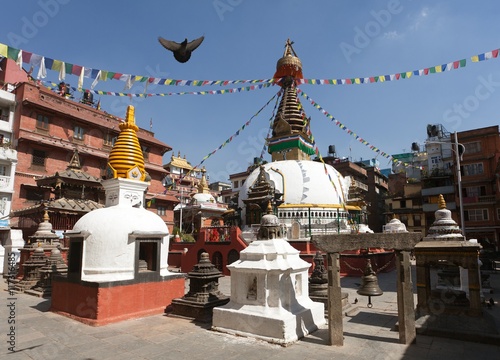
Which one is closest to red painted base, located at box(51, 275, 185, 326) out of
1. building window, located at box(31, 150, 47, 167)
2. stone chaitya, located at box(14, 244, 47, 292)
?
stone chaitya, located at box(14, 244, 47, 292)

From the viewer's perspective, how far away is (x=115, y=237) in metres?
9.32

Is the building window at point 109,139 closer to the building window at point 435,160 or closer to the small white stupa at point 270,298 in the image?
the small white stupa at point 270,298

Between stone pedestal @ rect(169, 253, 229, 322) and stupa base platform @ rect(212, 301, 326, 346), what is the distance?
1040 millimetres

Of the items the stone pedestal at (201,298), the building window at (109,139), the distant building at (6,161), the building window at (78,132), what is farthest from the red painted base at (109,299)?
the building window at (109,139)

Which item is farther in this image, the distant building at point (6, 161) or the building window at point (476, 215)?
the building window at point (476, 215)

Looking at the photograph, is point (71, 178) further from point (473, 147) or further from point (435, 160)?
point (435, 160)

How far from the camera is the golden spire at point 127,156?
11047 millimetres

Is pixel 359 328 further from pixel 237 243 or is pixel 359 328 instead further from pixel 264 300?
pixel 237 243

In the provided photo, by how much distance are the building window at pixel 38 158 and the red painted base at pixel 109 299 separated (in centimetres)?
1901

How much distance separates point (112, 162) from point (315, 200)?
15.6m

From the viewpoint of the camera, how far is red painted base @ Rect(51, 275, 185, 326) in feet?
27.7

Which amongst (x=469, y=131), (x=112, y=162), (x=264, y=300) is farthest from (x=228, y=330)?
(x=469, y=131)

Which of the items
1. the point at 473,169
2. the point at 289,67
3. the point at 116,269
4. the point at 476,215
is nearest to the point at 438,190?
the point at 473,169

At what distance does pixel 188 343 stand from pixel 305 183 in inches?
730
